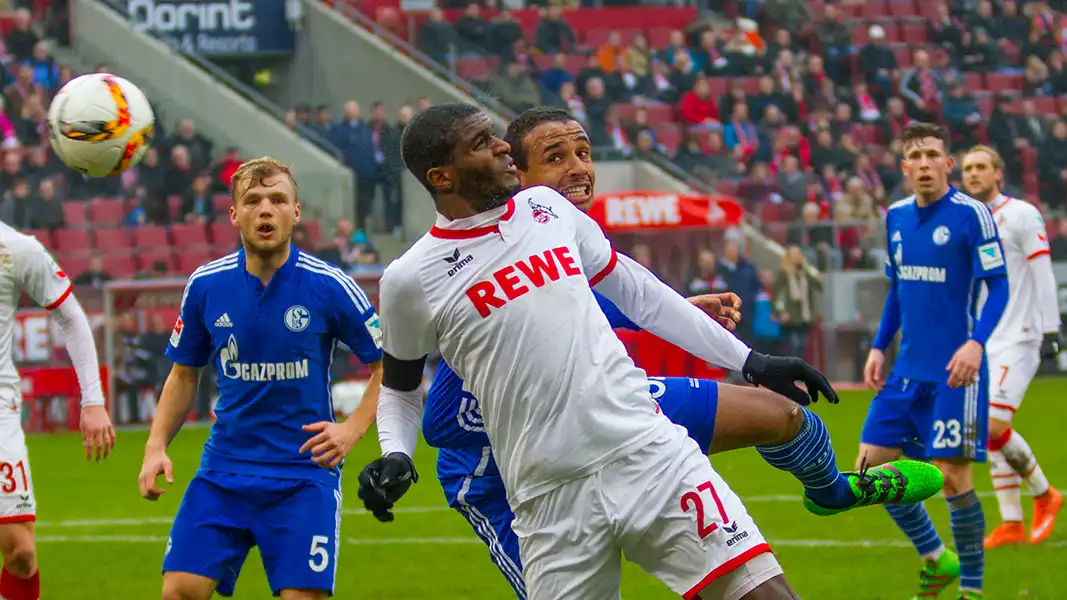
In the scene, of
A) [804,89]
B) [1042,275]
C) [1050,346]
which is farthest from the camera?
[804,89]

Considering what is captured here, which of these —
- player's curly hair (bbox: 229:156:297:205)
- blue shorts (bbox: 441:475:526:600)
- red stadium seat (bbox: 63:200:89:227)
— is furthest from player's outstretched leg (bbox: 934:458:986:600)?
red stadium seat (bbox: 63:200:89:227)

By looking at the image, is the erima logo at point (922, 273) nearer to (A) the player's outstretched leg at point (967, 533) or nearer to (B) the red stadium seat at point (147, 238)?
(A) the player's outstretched leg at point (967, 533)

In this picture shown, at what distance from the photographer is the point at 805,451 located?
543 cm

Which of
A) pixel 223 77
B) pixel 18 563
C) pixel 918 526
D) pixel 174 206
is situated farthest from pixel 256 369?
pixel 223 77

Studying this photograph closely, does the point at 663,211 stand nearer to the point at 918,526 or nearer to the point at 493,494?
the point at 918,526

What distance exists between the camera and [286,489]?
6.06 metres

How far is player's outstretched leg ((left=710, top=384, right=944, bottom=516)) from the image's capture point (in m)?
5.36

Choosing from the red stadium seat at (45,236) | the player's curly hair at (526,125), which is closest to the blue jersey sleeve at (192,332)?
the player's curly hair at (526,125)

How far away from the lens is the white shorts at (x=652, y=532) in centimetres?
462

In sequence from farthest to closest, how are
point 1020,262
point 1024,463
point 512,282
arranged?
point 1020,262 < point 1024,463 < point 512,282

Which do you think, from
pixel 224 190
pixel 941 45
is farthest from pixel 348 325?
pixel 941 45

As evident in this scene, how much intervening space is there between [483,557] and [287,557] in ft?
14.6

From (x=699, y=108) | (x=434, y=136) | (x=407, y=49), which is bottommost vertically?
(x=699, y=108)

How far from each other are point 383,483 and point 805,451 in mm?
1554
